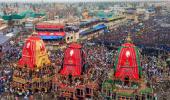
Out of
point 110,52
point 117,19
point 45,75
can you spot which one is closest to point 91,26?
point 117,19

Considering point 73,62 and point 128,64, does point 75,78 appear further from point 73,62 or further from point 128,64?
point 128,64

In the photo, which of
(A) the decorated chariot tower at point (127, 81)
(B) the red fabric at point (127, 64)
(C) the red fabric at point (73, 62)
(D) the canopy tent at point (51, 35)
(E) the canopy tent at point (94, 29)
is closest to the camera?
(A) the decorated chariot tower at point (127, 81)

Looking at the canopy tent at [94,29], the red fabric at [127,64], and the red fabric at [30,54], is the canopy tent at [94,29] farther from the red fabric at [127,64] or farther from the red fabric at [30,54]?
the red fabric at [127,64]

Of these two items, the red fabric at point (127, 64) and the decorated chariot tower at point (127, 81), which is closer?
the decorated chariot tower at point (127, 81)

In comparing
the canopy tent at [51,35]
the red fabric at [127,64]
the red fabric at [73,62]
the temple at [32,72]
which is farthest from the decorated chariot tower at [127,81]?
the canopy tent at [51,35]

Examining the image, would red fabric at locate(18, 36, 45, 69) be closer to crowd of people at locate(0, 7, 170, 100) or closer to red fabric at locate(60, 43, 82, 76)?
crowd of people at locate(0, 7, 170, 100)
